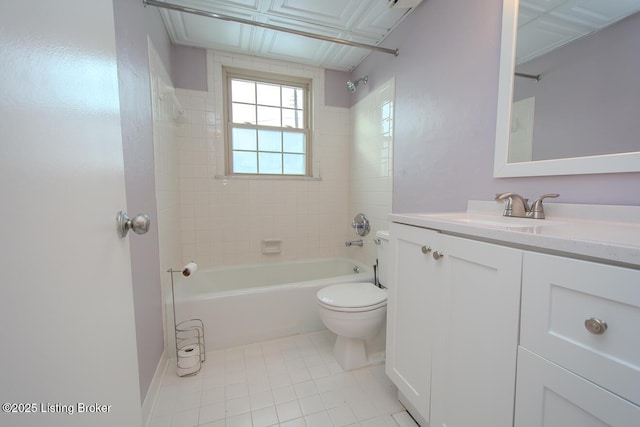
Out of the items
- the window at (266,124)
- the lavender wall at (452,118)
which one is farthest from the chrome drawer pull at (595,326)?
the window at (266,124)

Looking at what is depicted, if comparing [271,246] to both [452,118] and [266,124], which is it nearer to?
[266,124]

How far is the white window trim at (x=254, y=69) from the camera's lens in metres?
2.29

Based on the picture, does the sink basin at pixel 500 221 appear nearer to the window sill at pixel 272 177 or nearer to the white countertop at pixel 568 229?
the white countertop at pixel 568 229

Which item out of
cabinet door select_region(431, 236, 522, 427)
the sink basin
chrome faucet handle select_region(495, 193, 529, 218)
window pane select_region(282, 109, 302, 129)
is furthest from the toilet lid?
window pane select_region(282, 109, 302, 129)

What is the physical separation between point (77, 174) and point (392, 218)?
3.51 feet

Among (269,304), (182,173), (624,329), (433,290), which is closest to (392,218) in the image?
(433,290)

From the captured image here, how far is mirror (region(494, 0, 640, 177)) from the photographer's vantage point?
32.7 inches

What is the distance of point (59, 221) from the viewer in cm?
43

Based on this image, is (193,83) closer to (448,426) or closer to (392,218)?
(392,218)

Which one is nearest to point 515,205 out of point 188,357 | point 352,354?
point 352,354

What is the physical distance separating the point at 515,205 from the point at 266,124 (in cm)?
220

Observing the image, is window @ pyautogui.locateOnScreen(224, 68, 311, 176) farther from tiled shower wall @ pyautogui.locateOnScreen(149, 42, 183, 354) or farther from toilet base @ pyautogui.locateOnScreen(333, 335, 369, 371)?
toilet base @ pyautogui.locateOnScreen(333, 335, 369, 371)

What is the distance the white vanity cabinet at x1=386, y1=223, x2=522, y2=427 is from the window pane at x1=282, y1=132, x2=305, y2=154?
1747 mm

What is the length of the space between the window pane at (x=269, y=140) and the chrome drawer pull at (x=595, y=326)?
97.2 inches
